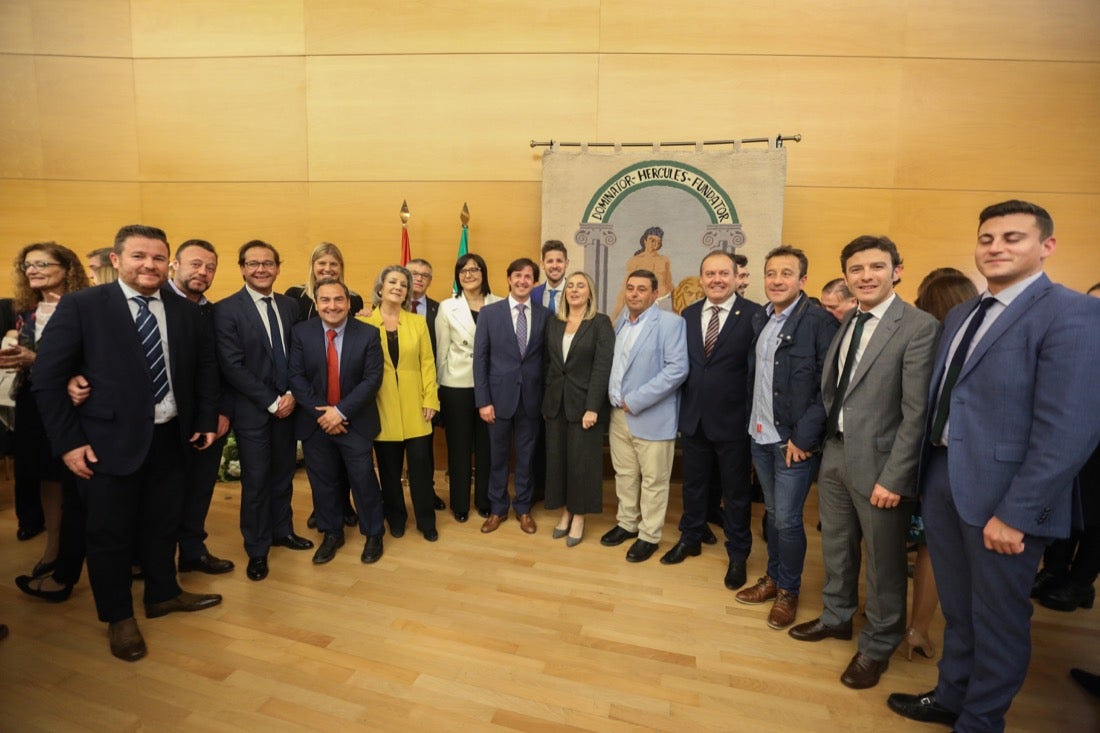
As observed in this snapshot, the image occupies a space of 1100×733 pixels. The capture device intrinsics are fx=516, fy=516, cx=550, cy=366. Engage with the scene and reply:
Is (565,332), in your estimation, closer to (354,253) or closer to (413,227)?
(413,227)

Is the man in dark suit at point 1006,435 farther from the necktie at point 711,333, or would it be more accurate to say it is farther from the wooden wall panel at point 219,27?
the wooden wall panel at point 219,27

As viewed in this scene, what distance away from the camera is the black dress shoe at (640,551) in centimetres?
302

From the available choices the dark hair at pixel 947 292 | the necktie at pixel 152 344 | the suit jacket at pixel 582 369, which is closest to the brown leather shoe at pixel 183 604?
the necktie at pixel 152 344

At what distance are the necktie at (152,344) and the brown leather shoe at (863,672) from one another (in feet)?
10.0

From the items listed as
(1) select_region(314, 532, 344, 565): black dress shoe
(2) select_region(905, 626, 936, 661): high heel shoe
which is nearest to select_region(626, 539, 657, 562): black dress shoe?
(2) select_region(905, 626, 936, 661): high heel shoe

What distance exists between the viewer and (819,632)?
231 cm

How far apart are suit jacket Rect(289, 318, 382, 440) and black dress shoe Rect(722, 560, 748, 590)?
7.12ft

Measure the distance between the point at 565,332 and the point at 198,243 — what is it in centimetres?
202

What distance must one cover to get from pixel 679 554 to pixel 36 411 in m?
3.52

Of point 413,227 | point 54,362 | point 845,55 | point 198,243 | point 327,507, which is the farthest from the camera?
point 413,227

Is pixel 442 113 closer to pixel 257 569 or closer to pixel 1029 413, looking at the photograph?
pixel 257 569

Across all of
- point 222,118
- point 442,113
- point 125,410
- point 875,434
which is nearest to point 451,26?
point 442,113

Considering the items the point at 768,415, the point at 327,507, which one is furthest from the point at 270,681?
the point at 768,415

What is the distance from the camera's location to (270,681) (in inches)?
78.9
